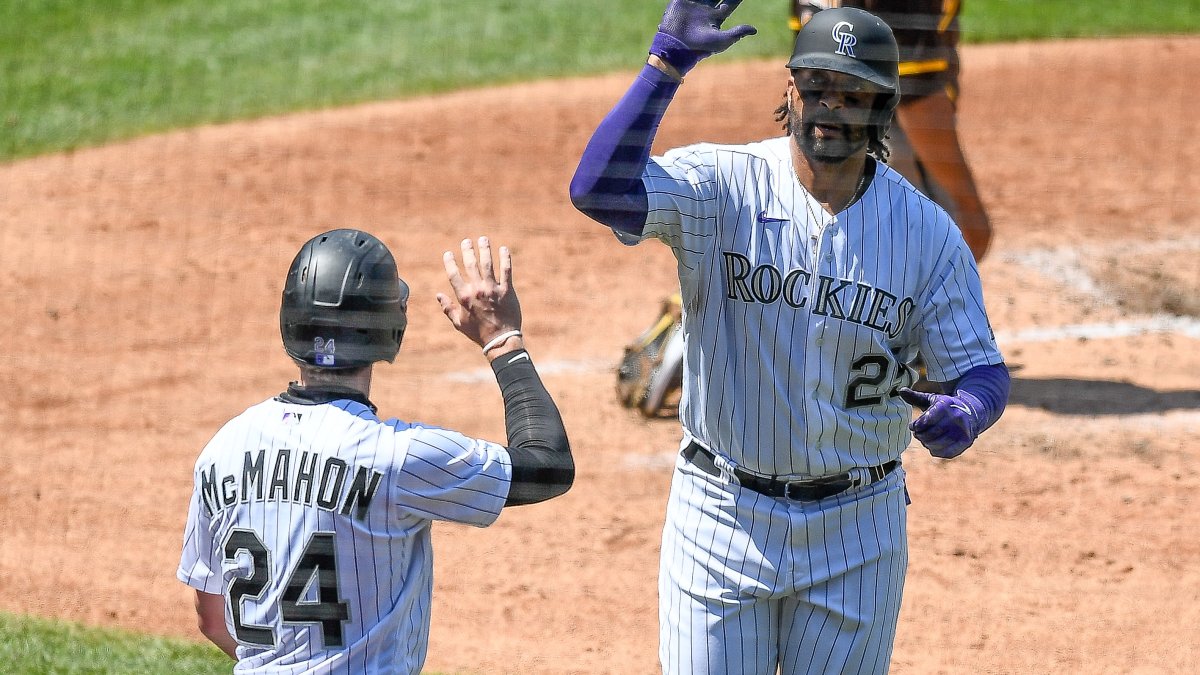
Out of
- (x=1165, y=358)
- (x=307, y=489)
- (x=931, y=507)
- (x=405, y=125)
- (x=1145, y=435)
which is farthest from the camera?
(x=405, y=125)

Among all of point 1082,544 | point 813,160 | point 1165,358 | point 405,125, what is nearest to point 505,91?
point 405,125

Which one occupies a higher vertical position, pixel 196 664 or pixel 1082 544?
pixel 1082 544

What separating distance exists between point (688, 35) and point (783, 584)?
40.6 inches

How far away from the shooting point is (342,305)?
2.35 meters

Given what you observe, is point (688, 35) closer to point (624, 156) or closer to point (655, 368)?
point (624, 156)

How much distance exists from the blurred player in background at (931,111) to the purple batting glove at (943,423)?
341cm

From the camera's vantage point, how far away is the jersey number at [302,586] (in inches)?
89.7

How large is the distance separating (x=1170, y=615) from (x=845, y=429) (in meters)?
2.13

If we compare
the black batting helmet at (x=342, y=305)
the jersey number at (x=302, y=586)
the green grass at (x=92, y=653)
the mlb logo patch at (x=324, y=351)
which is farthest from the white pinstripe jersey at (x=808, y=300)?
the green grass at (x=92, y=653)

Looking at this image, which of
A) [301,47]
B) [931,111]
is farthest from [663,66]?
[301,47]

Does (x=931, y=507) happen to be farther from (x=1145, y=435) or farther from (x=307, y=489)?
(x=307, y=489)

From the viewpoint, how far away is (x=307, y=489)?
2268 millimetres

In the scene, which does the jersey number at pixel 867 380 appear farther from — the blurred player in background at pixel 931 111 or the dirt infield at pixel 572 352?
the blurred player in background at pixel 931 111

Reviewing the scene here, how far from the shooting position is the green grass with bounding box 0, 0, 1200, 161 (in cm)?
1059
